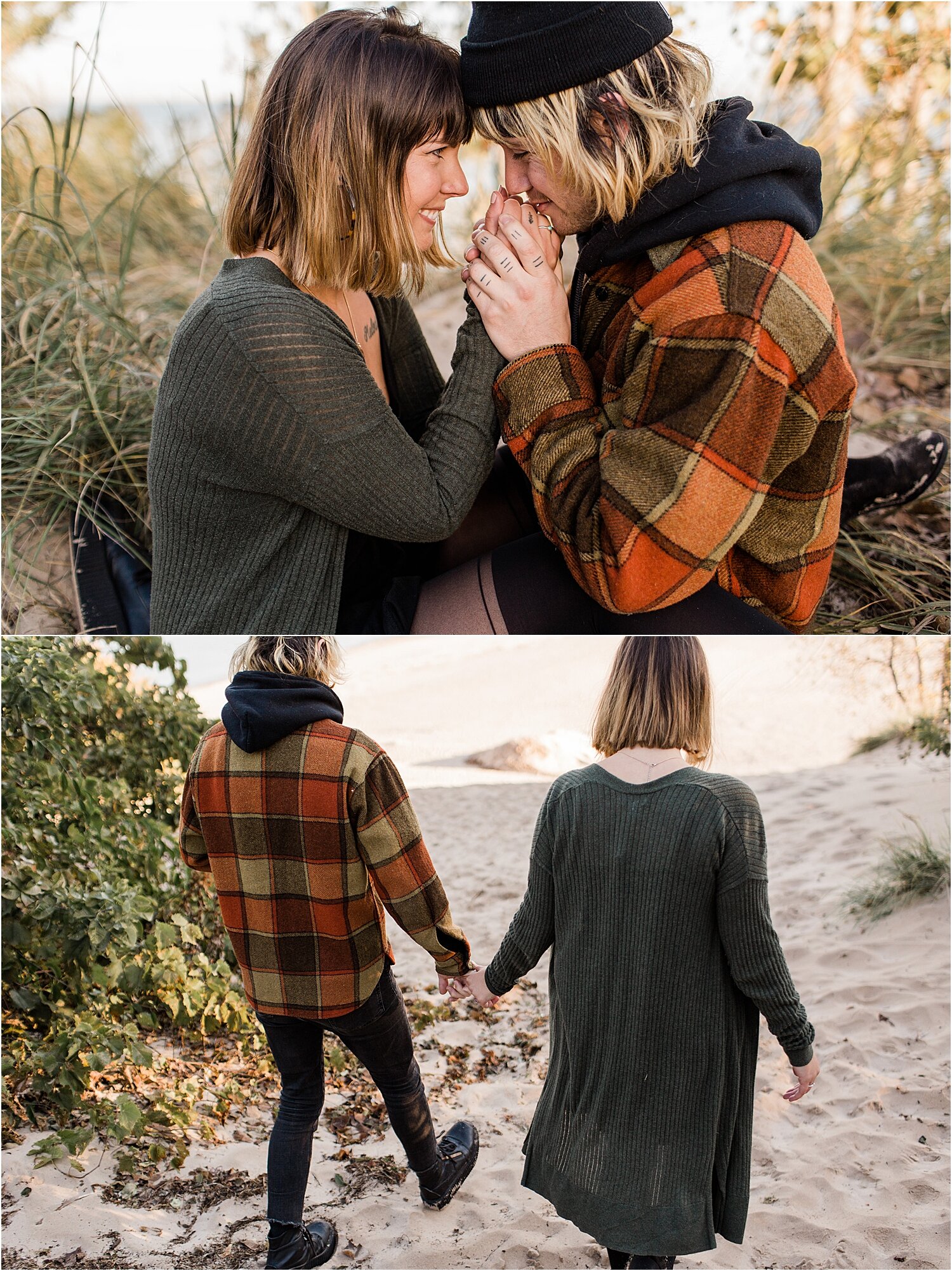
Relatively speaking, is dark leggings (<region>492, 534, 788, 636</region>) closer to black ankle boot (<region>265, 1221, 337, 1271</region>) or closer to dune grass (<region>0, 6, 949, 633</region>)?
dune grass (<region>0, 6, 949, 633</region>)

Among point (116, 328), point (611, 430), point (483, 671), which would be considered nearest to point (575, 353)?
point (611, 430)

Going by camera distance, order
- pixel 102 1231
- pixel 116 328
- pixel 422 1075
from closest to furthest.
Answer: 1. pixel 102 1231
2. pixel 422 1075
3. pixel 116 328

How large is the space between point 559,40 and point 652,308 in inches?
16.6

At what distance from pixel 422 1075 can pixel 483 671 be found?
113 cm

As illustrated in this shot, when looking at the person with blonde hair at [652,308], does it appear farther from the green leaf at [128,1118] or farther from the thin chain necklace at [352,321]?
the green leaf at [128,1118]

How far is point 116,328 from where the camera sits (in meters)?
2.62

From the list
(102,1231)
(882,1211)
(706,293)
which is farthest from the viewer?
(882,1211)

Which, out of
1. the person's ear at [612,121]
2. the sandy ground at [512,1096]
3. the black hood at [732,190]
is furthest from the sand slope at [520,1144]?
the person's ear at [612,121]

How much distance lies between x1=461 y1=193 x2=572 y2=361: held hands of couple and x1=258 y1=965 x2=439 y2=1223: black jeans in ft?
3.91

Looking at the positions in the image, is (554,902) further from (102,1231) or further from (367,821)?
(102,1231)

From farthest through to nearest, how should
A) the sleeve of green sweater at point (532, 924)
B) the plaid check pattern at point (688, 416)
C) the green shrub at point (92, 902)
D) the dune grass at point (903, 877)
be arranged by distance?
1. the dune grass at point (903, 877)
2. the green shrub at point (92, 902)
3. the sleeve of green sweater at point (532, 924)
4. the plaid check pattern at point (688, 416)

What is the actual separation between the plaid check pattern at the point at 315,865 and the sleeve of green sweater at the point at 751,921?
501 mm

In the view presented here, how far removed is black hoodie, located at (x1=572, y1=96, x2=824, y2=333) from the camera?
135cm

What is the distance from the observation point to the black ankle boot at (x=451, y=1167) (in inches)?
74.6
